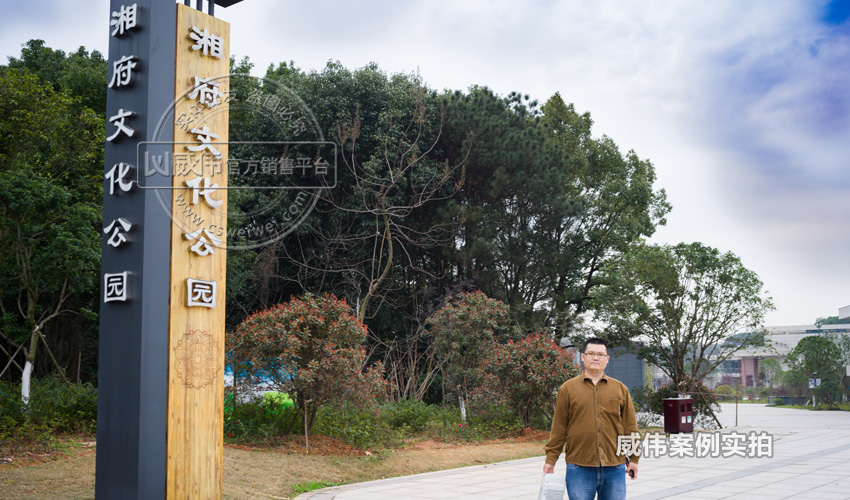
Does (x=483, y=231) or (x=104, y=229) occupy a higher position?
(x=483, y=231)

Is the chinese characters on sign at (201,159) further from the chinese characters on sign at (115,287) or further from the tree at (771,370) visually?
the tree at (771,370)

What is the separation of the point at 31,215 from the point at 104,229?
5.12 metres

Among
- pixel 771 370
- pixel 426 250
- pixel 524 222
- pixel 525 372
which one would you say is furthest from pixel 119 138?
pixel 771 370

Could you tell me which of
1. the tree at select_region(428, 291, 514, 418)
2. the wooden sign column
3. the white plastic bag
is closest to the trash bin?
the tree at select_region(428, 291, 514, 418)

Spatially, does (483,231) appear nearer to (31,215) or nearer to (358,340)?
(358,340)

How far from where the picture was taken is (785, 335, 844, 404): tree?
34.1 meters

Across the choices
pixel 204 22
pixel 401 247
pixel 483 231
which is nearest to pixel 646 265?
pixel 483 231

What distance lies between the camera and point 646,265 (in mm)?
15945

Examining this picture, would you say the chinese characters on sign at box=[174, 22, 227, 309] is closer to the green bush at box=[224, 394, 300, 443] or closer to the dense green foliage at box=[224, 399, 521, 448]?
the green bush at box=[224, 394, 300, 443]

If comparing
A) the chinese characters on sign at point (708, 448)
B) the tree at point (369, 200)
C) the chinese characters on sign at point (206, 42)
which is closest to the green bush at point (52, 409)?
the chinese characters on sign at point (206, 42)

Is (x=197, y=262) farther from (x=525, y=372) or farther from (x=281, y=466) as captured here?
(x=525, y=372)

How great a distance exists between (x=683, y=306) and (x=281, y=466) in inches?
423

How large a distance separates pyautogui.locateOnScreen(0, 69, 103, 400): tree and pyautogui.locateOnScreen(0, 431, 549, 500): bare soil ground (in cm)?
251

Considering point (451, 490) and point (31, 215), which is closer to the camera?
point (451, 490)
